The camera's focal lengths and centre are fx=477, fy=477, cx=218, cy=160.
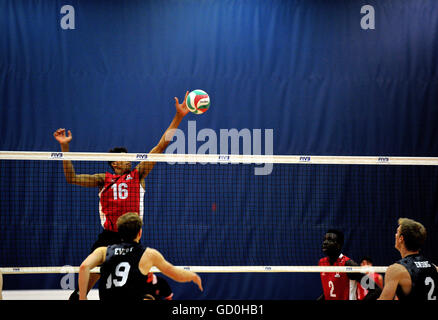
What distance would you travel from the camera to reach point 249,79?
9734 millimetres

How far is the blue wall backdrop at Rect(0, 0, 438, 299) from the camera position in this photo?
31.2 ft

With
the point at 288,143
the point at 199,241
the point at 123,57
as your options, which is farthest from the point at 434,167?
the point at 123,57

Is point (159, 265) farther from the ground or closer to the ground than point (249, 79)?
closer to the ground

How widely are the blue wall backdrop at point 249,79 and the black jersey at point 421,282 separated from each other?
4.82 meters

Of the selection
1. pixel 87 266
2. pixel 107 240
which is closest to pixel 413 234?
pixel 87 266

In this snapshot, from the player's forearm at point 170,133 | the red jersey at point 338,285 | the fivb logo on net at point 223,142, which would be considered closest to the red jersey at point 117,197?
the player's forearm at point 170,133

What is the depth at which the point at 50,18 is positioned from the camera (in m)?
9.56

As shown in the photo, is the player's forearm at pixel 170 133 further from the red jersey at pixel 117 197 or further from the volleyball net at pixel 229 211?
the volleyball net at pixel 229 211

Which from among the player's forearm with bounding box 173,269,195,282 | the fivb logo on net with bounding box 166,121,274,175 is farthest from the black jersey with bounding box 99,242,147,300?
the fivb logo on net with bounding box 166,121,274,175

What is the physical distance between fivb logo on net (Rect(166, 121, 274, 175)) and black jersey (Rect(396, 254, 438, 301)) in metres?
5.04

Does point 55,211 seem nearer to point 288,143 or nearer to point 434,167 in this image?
point 288,143

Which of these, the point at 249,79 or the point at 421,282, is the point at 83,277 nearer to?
the point at 421,282

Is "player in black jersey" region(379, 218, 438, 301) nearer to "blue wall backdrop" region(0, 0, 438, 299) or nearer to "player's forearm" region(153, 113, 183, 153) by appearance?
"player's forearm" region(153, 113, 183, 153)

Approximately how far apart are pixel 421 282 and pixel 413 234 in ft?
1.57
